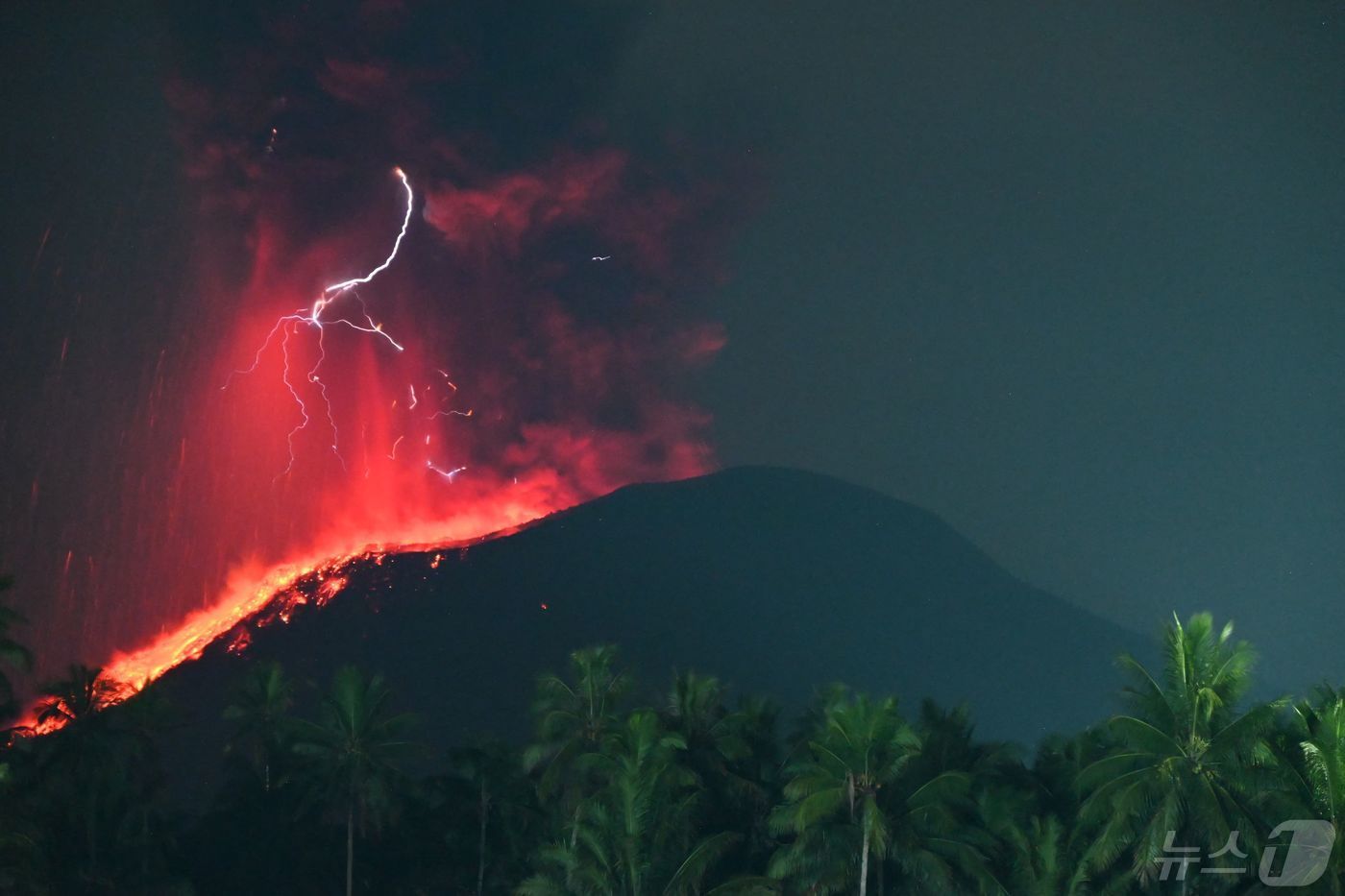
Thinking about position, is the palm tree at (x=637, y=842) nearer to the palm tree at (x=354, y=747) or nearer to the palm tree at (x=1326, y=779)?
the palm tree at (x=354, y=747)

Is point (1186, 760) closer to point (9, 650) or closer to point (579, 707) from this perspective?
point (579, 707)

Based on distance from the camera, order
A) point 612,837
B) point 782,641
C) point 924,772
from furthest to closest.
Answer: point 782,641
point 924,772
point 612,837

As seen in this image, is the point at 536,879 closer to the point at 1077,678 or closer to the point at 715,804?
the point at 715,804

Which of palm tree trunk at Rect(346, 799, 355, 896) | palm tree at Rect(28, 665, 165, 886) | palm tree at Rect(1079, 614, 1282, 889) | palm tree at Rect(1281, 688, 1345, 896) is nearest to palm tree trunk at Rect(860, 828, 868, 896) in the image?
palm tree at Rect(1079, 614, 1282, 889)

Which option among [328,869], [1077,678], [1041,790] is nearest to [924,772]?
[1041,790]

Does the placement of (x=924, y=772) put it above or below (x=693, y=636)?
below

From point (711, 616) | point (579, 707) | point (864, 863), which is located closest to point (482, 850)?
point (579, 707)

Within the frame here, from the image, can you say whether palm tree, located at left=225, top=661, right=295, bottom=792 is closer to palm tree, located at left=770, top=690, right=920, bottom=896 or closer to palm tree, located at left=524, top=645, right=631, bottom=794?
palm tree, located at left=524, top=645, right=631, bottom=794
